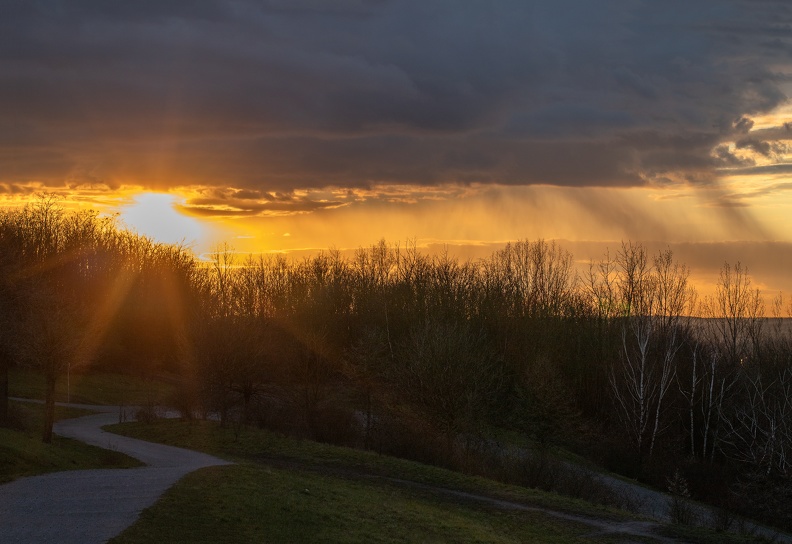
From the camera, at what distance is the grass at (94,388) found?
2314 inches

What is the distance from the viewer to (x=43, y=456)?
2664 cm

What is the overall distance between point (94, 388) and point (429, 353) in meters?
35.3

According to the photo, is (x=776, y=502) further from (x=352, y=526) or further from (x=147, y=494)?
(x=147, y=494)

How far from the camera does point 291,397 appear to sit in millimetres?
46438

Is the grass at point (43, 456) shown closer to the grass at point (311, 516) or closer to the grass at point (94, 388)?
the grass at point (311, 516)

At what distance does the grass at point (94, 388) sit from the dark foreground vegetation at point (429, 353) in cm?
350

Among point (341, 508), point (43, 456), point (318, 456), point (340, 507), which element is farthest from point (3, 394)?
point (341, 508)

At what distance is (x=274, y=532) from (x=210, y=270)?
262ft

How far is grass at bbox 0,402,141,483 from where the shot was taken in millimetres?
24516

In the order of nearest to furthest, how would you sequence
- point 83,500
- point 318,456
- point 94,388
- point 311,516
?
1. point 83,500
2. point 311,516
3. point 318,456
4. point 94,388

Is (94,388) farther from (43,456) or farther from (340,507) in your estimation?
(340,507)

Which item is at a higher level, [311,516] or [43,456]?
[311,516]

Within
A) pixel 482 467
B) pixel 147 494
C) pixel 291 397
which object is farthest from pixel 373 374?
pixel 147 494

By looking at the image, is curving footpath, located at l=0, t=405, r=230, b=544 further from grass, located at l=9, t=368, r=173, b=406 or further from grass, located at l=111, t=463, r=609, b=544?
grass, located at l=9, t=368, r=173, b=406
